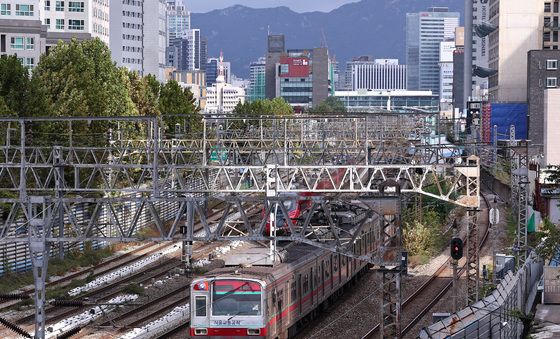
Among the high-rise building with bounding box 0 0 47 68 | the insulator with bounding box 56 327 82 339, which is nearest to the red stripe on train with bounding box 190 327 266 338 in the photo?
the insulator with bounding box 56 327 82 339

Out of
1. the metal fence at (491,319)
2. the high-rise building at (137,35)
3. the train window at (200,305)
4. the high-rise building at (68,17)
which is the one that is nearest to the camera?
the metal fence at (491,319)

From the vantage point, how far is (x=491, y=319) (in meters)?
22.2

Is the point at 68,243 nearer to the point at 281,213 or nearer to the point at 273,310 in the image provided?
the point at 281,213

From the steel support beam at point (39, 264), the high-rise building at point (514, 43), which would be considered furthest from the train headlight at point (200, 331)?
the high-rise building at point (514, 43)

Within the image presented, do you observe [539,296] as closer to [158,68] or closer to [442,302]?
[442,302]

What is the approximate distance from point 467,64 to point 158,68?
156 feet

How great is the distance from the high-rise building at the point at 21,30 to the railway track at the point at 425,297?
49.8 metres

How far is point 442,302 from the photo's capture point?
38.3m

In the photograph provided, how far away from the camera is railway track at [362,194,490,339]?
33344 millimetres

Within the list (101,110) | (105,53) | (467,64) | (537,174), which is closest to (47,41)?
(105,53)

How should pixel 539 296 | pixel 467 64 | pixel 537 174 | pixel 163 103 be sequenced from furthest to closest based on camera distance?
1. pixel 467 64
2. pixel 163 103
3. pixel 537 174
4. pixel 539 296

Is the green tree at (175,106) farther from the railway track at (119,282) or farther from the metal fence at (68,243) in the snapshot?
the railway track at (119,282)

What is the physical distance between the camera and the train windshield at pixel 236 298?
2636cm

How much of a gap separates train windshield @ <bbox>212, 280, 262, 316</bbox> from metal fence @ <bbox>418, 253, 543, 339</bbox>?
494 cm
